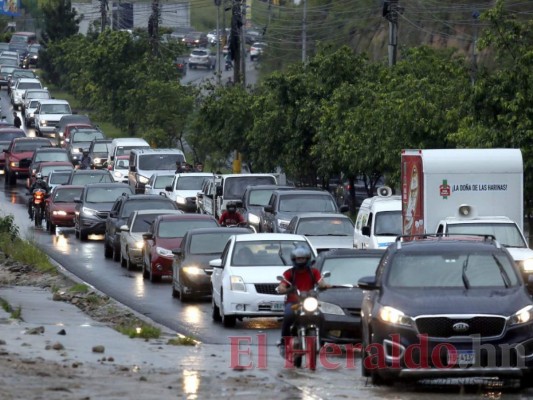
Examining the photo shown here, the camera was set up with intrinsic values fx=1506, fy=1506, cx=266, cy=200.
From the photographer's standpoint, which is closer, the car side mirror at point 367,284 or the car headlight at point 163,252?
the car side mirror at point 367,284

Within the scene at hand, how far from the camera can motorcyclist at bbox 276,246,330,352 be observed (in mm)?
16703

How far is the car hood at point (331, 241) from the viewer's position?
31.9 meters

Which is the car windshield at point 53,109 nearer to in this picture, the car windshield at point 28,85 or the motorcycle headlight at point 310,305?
the car windshield at point 28,85

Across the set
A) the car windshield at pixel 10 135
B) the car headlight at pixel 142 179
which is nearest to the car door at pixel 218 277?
the car headlight at pixel 142 179

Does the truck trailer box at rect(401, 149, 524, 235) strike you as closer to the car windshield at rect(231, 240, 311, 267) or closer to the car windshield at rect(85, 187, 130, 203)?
the car windshield at rect(231, 240, 311, 267)

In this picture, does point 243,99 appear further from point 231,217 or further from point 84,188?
point 231,217

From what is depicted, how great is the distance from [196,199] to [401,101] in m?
9.32

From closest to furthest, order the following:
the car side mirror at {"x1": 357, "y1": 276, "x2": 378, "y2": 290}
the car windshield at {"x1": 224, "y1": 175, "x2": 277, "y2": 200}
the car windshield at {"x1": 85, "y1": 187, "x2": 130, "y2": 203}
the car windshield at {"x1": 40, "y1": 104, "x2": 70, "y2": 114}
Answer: the car side mirror at {"x1": 357, "y1": 276, "x2": 378, "y2": 290} → the car windshield at {"x1": 224, "y1": 175, "x2": 277, "y2": 200} → the car windshield at {"x1": 85, "y1": 187, "x2": 130, "y2": 203} → the car windshield at {"x1": 40, "y1": 104, "x2": 70, "y2": 114}

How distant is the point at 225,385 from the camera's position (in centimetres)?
1455

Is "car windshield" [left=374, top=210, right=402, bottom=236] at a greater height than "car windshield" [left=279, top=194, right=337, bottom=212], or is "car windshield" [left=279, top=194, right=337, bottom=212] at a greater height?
"car windshield" [left=374, top=210, right=402, bottom=236]

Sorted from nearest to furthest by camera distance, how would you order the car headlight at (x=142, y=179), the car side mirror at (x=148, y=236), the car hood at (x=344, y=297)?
the car hood at (x=344, y=297) → the car side mirror at (x=148, y=236) → the car headlight at (x=142, y=179)

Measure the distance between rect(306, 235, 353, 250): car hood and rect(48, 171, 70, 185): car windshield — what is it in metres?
21.5

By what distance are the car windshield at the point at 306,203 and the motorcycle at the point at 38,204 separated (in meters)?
13.0

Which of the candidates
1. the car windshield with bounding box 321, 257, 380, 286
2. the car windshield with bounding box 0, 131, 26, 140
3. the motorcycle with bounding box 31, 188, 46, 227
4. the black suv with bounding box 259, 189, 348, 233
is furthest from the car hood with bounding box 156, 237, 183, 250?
the car windshield with bounding box 0, 131, 26, 140
